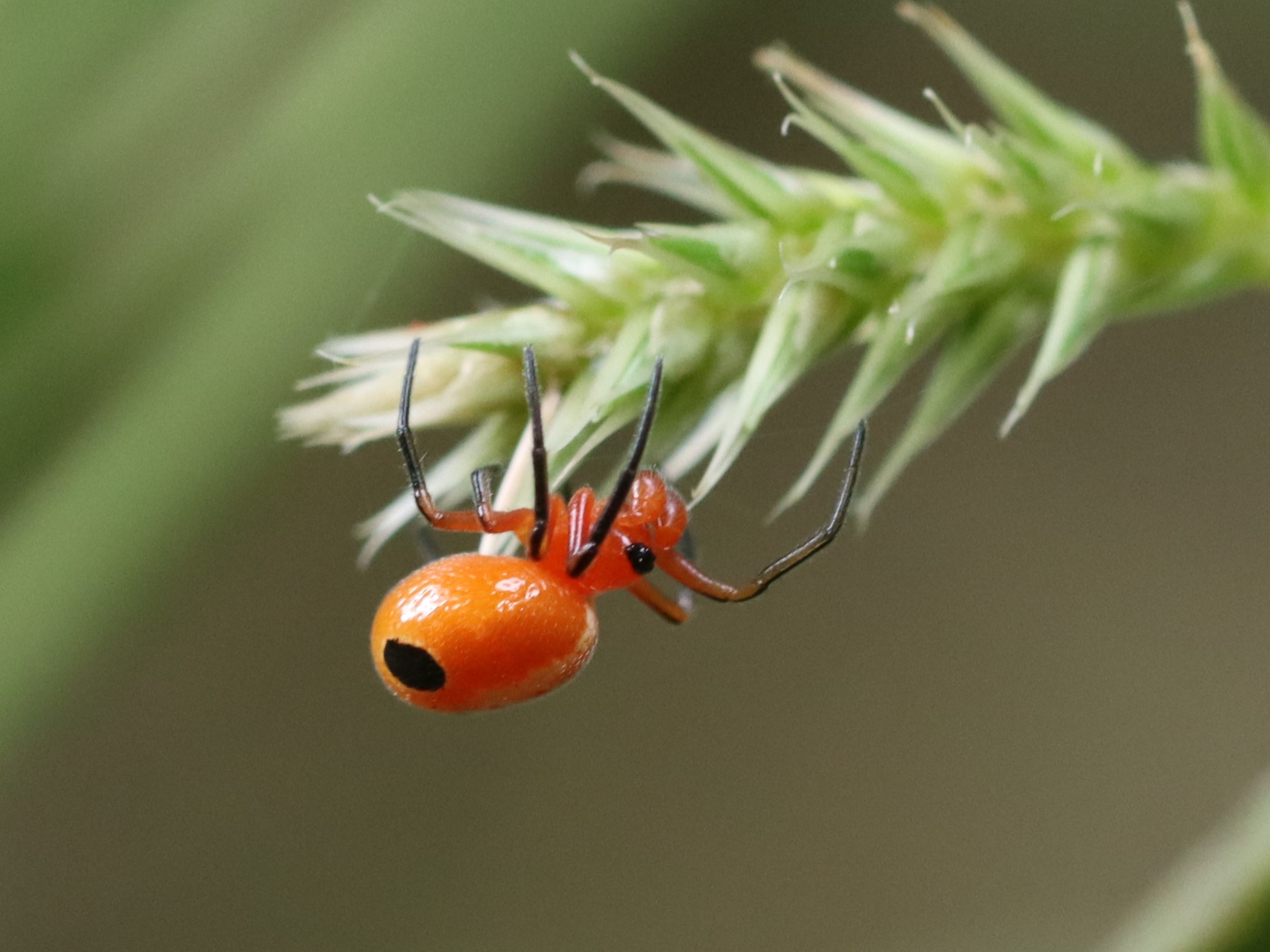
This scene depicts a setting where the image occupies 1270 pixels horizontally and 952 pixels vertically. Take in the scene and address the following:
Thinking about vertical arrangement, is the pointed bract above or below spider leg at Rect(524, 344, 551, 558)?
above

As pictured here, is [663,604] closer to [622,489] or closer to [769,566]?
[769,566]

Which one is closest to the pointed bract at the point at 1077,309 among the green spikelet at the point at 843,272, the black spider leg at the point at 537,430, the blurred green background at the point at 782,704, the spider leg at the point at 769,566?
the green spikelet at the point at 843,272

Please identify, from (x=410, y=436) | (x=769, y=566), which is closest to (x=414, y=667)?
(x=410, y=436)

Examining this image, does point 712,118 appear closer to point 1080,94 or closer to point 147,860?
point 1080,94

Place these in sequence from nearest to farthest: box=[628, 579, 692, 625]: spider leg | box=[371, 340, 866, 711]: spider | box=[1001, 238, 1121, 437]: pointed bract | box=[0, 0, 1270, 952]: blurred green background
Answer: box=[1001, 238, 1121, 437]: pointed bract < box=[371, 340, 866, 711]: spider < box=[628, 579, 692, 625]: spider leg < box=[0, 0, 1270, 952]: blurred green background

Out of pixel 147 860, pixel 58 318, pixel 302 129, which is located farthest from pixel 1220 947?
pixel 147 860

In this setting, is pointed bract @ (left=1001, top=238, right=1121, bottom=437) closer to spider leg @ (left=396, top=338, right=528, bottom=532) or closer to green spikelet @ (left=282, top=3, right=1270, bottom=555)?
green spikelet @ (left=282, top=3, right=1270, bottom=555)

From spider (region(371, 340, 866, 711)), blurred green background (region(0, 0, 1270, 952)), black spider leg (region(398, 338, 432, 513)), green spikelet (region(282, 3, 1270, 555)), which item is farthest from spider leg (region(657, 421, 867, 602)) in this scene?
blurred green background (region(0, 0, 1270, 952))
